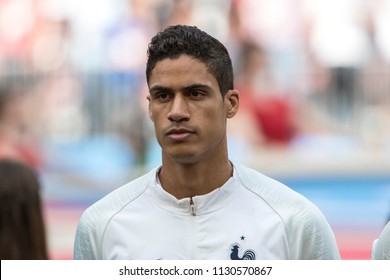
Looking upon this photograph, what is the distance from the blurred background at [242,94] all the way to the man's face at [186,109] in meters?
8.01

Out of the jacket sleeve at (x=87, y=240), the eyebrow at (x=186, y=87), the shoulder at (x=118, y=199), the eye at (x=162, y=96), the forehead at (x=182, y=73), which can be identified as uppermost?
the forehead at (x=182, y=73)

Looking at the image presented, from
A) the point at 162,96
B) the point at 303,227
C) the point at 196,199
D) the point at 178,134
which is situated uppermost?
the point at 162,96

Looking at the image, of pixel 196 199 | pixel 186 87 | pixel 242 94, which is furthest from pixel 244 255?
pixel 242 94

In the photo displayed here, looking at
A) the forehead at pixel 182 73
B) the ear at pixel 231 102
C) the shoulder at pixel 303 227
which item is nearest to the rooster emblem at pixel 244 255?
the shoulder at pixel 303 227

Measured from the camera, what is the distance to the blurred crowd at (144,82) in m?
12.4

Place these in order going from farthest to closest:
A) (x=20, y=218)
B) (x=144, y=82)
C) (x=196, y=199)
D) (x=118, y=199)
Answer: (x=144, y=82)
(x=118, y=199)
(x=196, y=199)
(x=20, y=218)

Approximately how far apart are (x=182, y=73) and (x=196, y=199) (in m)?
0.47

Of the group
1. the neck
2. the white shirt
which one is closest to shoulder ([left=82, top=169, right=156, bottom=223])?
the white shirt

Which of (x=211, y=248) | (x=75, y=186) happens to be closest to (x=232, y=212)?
(x=211, y=248)

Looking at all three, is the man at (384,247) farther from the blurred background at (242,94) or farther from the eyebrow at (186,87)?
the blurred background at (242,94)

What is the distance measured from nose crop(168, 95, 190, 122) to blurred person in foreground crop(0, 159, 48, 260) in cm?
55

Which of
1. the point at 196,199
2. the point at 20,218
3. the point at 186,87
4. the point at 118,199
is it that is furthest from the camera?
the point at 118,199

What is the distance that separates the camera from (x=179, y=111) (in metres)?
3.69

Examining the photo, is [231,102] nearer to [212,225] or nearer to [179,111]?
[179,111]
